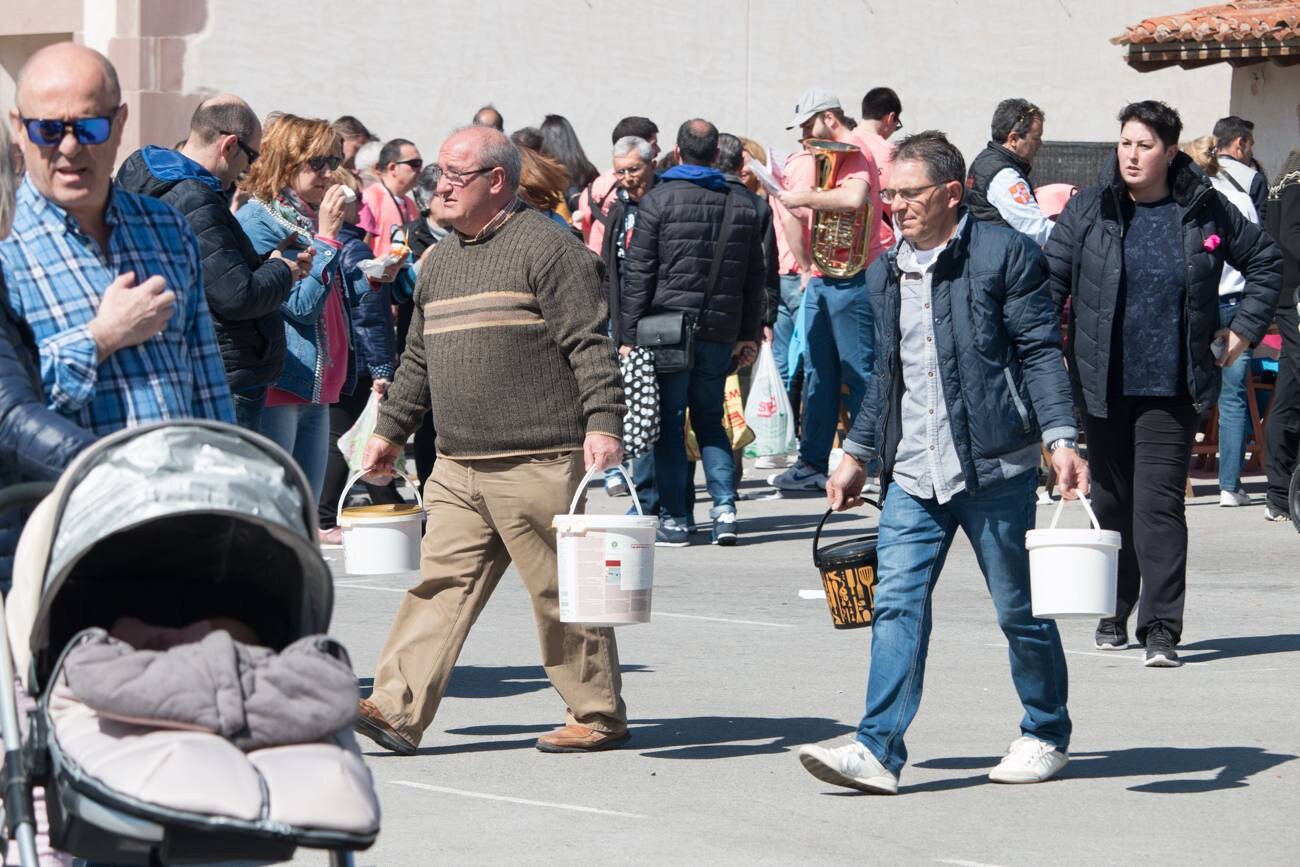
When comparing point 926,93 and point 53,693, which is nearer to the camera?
point 53,693

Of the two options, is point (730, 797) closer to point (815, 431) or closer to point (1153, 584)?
point (1153, 584)

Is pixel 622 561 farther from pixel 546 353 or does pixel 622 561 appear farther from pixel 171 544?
pixel 171 544

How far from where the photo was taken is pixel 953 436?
7352mm

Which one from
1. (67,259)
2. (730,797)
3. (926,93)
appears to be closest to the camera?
(67,259)

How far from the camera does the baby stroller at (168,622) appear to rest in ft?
13.3

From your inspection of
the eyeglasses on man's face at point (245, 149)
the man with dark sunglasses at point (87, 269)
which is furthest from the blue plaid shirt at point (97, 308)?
the eyeglasses on man's face at point (245, 149)

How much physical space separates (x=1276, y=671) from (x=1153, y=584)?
592 millimetres

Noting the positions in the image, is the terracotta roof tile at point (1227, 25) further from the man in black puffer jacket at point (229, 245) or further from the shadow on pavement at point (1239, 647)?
the man in black puffer jacket at point (229, 245)

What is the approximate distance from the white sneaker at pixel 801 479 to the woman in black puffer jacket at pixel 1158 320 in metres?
6.57

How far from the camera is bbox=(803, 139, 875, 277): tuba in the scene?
49.1ft

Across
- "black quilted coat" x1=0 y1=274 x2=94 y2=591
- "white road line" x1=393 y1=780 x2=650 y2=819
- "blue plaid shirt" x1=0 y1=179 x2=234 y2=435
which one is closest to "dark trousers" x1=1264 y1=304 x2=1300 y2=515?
"white road line" x1=393 y1=780 x2=650 y2=819

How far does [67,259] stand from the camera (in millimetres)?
5109

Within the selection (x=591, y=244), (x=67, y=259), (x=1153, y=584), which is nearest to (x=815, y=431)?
(x=591, y=244)

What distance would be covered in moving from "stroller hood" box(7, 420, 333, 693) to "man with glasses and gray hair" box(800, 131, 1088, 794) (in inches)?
112
